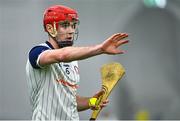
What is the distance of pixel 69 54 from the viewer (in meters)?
4.56

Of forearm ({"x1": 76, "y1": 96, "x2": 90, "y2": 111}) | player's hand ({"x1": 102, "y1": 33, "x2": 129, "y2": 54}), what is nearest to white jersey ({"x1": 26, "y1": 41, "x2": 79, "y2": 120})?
forearm ({"x1": 76, "y1": 96, "x2": 90, "y2": 111})

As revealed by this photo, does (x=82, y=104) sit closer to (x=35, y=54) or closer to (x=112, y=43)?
(x=35, y=54)

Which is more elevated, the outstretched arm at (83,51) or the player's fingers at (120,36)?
the player's fingers at (120,36)

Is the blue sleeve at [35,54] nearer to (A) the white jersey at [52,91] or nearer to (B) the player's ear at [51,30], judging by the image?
(A) the white jersey at [52,91]

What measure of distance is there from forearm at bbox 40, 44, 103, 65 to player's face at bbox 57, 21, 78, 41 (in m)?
0.34

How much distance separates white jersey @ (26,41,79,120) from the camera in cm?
506

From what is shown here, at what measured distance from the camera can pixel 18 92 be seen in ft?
26.5

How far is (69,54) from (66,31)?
598mm

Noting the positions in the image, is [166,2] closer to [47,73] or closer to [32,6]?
[32,6]

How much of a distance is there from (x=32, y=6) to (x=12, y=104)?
3.57 ft

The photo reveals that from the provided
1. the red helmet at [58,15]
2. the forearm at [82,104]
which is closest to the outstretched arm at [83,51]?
the red helmet at [58,15]

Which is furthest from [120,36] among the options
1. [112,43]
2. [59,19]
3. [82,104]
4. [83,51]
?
[82,104]

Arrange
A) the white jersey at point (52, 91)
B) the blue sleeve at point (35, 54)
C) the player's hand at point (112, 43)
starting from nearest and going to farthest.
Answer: the player's hand at point (112, 43), the blue sleeve at point (35, 54), the white jersey at point (52, 91)

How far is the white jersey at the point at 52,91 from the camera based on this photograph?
5.06 meters
